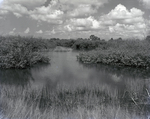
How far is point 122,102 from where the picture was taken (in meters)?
6.91

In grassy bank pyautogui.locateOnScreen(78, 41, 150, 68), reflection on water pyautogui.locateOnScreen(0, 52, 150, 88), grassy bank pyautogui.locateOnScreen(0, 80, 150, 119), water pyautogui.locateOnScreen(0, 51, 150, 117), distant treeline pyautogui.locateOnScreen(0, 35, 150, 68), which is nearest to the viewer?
grassy bank pyautogui.locateOnScreen(0, 80, 150, 119)

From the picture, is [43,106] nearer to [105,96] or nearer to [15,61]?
[105,96]

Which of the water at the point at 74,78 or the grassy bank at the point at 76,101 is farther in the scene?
the water at the point at 74,78

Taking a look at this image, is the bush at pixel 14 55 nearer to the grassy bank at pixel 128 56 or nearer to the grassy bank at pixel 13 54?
the grassy bank at pixel 13 54

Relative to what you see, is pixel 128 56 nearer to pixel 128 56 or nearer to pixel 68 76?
pixel 128 56

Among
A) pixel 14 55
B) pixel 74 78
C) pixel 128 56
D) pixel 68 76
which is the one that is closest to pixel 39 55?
pixel 14 55

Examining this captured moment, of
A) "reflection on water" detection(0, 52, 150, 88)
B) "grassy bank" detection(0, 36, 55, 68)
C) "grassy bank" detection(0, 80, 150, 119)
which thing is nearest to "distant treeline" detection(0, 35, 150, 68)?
"grassy bank" detection(0, 36, 55, 68)

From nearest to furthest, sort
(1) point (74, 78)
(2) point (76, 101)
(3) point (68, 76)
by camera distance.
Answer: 1. (2) point (76, 101)
2. (1) point (74, 78)
3. (3) point (68, 76)

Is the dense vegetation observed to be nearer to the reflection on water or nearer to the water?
the reflection on water

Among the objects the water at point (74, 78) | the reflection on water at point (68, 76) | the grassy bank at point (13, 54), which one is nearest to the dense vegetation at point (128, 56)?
the reflection on water at point (68, 76)

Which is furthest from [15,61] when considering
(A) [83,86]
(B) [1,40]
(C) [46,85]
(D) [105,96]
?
(D) [105,96]

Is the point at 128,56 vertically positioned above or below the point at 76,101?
above

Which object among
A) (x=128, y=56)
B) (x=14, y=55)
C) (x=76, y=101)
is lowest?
(x=76, y=101)

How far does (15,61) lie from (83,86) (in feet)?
28.2
